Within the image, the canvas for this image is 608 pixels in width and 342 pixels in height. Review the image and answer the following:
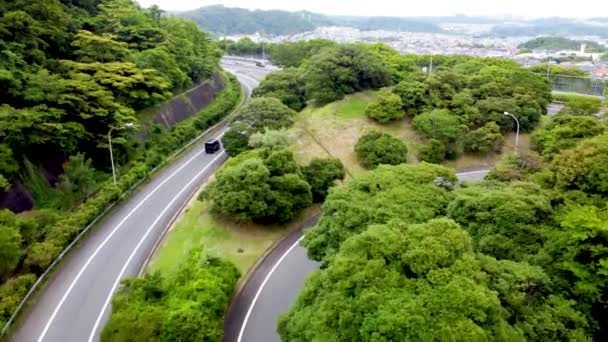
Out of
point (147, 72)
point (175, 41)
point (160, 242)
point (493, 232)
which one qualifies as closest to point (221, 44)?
point (175, 41)

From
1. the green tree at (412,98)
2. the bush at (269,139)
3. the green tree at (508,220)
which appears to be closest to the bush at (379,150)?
the bush at (269,139)

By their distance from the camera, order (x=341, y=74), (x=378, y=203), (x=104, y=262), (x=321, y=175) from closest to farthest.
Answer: (x=378, y=203) < (x=104, y=262) < (x=321, y=175) < (x=341, y=74)

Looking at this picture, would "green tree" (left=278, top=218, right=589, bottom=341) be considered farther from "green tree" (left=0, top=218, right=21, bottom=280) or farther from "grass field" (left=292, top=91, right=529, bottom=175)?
"grass field" (left=292, top=91, right=529, bottom=175)

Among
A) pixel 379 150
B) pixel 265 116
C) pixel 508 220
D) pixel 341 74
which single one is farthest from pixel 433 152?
pixel 508 220

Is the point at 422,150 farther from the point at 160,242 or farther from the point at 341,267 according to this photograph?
the point at 341,267

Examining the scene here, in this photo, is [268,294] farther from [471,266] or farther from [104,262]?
[471,266]

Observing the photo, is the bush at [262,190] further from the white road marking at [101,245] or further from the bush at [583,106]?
the bush at [583,106]
